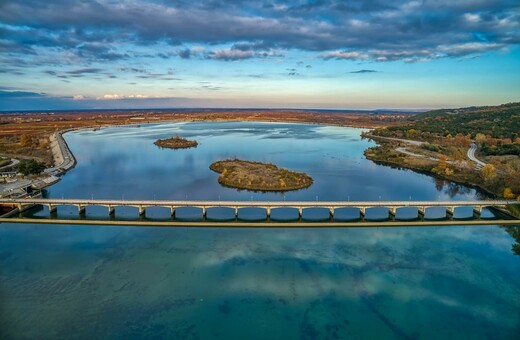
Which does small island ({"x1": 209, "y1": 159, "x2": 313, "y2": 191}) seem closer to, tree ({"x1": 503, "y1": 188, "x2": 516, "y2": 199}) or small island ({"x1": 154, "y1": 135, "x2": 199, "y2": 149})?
tree ({"x1": 503, "y1": 188, "x2": 516, "y2": 199})

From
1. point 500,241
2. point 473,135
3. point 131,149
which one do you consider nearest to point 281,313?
point 500,241

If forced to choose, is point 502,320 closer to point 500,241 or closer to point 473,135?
point 500,241

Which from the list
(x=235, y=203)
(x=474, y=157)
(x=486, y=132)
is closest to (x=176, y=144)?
(x=235, y=203)

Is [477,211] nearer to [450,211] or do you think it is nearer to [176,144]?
[450,211]

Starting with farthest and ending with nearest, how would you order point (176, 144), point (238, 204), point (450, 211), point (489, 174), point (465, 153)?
point (176, 144), point (465, 153), point (489, 174), point (450, 211), point (238, 204)

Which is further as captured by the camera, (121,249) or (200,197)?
(200,197)

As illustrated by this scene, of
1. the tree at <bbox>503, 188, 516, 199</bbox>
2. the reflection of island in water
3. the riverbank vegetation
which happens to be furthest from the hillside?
the reflection of island in water
